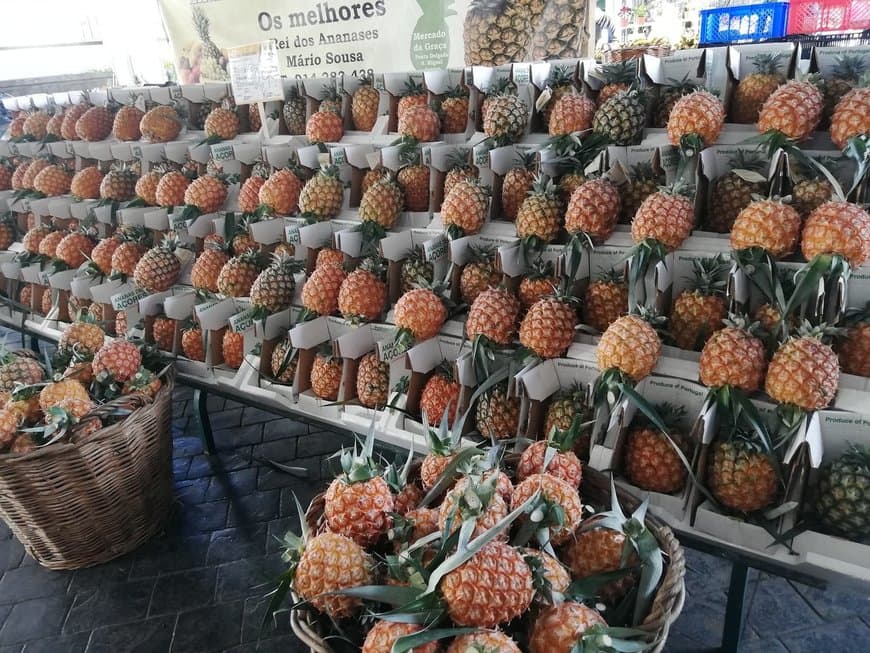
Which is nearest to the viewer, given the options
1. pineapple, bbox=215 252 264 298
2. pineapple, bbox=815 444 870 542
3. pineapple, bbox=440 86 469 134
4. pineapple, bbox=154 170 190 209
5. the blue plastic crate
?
pineapple, bbox=815 444 870 542

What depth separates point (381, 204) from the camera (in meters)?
2.50

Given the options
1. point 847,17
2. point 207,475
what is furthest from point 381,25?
point 847,17

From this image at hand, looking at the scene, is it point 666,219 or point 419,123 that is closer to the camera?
point 666,219

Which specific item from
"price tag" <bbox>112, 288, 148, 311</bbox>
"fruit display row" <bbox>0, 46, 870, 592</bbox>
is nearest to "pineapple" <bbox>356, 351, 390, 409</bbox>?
"fruit display row" <bbox>0, 46, 870, 592</bbox>

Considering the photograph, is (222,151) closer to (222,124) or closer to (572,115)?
(222,124)

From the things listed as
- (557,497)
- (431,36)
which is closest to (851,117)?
(557,497)

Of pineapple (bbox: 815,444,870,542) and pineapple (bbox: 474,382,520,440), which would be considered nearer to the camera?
pineapple (bbox: 815,444,870,542)

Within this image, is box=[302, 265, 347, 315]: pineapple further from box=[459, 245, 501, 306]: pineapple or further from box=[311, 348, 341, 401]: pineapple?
box=[459, 245, 501, 306]: pineapple

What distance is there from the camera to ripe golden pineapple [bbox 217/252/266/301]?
294cm

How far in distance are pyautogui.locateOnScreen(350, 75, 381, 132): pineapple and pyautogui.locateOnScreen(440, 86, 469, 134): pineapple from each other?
408 millimetres

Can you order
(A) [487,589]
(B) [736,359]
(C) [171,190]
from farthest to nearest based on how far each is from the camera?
(C) [171,190], (B) [736,359], (A) [487,589]

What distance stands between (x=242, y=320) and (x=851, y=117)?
2.37 meters

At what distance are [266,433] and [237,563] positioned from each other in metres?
1.15

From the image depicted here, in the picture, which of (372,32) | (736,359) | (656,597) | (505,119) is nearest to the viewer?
(656,597)
